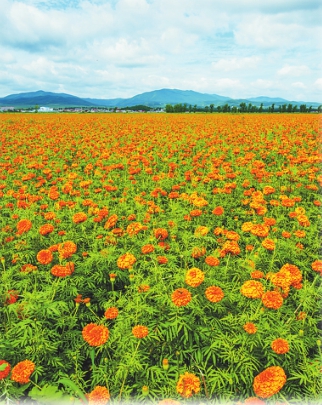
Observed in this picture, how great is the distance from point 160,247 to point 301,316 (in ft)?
4.07

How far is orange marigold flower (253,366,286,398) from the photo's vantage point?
1325mm

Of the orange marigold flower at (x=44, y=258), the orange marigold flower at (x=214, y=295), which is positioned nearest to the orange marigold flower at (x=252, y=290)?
the orange marigold flower at (x=214, y=295)

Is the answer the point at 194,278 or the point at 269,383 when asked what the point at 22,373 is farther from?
the point at 269,383

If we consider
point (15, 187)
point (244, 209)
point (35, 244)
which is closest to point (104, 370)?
point (35, 244)

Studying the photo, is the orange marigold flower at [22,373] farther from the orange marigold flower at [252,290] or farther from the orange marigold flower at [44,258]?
the orange marigold flower at [252,290]

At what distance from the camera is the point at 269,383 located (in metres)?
1.34

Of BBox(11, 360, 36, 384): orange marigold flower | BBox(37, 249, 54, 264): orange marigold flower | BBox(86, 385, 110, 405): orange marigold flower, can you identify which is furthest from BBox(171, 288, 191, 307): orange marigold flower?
BBox(37, 249, 54, 264): orange marigold flower

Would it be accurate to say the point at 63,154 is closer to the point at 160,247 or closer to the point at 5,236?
the point at 5,236

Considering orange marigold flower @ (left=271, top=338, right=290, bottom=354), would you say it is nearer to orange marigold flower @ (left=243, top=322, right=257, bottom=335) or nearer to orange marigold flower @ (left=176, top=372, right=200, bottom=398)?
orange marigold flower @ (left=243, top=322, right=257, bottom=335)

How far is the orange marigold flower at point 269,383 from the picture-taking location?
1.33 metres


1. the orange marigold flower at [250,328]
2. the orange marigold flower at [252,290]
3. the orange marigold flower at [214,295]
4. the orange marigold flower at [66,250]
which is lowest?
the orange marigold flower at [250,328]

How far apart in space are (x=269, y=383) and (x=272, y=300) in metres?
0.49

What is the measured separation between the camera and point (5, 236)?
3.03 metres

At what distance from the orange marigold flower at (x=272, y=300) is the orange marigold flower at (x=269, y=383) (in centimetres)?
39
